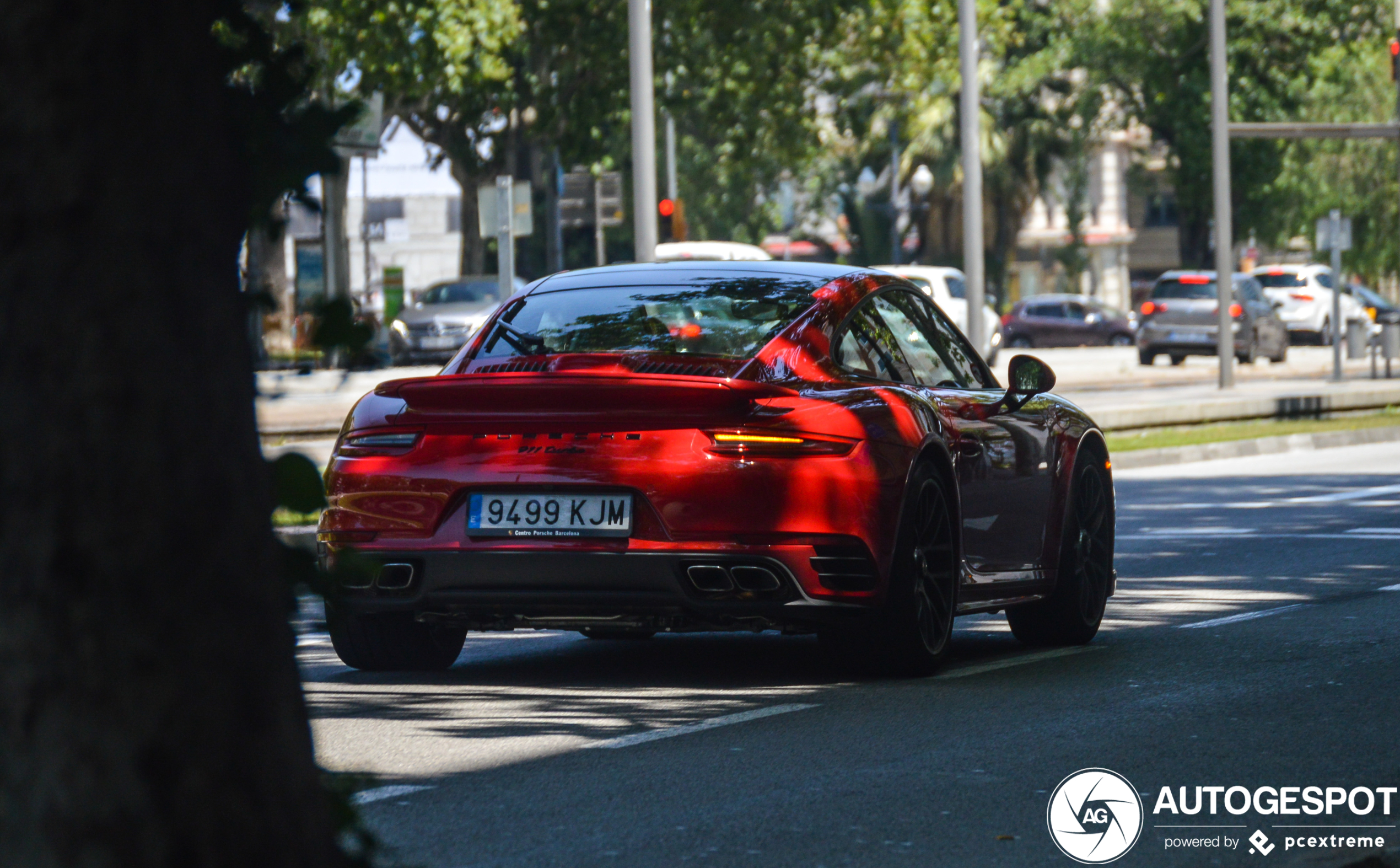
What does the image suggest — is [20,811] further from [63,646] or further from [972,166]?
[972,166]

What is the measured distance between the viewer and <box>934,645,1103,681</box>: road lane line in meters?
7.34

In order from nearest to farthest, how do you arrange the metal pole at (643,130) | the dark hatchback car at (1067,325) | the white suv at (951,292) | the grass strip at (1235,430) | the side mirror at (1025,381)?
1. the side mirror at (1025,381)
2. the metal pole at (643,130)
3. the grass strip at (1235,430)
4. the white suv at (951,292)
5. the dark hatchback car at (1067,325)

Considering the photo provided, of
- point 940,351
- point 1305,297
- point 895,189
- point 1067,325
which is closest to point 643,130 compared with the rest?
point 940,351

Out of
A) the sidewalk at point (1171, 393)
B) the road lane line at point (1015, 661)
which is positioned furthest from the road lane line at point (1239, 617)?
the sidewalk at point (1171, 393)

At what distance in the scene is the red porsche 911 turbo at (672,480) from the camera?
6.50 metres

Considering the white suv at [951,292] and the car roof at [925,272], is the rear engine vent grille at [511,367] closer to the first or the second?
the car roof at [925,272]

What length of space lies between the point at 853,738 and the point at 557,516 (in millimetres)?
1191

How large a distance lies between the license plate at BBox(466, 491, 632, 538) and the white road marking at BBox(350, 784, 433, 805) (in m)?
1.34

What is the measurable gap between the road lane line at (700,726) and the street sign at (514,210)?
13719 mm

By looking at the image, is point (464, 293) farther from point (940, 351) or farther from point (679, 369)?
point (679, 369)

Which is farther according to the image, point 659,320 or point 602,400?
point 659,320

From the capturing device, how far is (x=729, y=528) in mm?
6492

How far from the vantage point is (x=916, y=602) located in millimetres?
6918

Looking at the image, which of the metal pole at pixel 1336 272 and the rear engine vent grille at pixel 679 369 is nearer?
the rear engine vent grille at pixel 679 369
